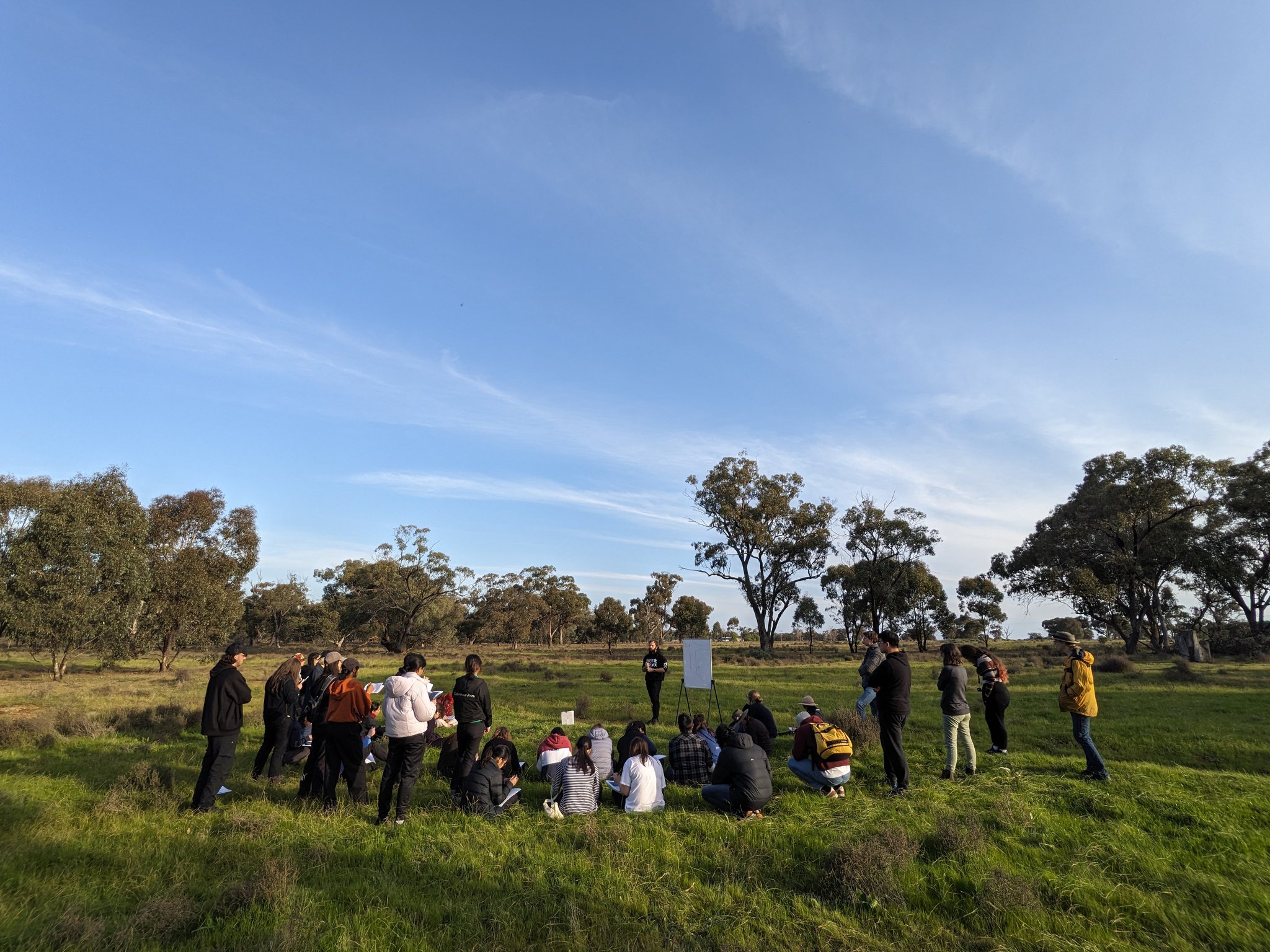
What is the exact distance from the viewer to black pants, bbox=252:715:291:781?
997 centimetres

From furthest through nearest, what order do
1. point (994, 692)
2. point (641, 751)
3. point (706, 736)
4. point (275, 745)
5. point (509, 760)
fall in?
point (706, 736)
point (994, 692)
point (275, 745)
point (509, 760)
point (641, 751)

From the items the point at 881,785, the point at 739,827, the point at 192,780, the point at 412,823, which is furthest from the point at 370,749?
the point at 881,785

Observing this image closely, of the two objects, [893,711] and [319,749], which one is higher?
[893,711]

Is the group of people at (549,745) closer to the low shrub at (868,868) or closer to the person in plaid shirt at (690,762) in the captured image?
the person in plaid shirt at (690,762)

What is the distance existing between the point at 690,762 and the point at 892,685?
3321 mm

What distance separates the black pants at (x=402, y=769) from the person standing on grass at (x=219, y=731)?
Answer: 2110 mm

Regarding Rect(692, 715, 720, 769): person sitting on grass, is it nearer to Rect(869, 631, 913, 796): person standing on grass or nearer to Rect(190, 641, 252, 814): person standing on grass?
Rect(869, 631, 913, 796): person standing on grass

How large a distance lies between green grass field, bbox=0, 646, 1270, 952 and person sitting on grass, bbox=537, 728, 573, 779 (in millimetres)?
488

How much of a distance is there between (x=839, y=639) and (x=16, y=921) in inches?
4093

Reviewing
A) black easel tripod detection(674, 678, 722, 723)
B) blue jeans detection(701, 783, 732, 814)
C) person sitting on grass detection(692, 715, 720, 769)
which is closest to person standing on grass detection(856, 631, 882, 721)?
person sitting on grass detection(692, 715, 720, 769)

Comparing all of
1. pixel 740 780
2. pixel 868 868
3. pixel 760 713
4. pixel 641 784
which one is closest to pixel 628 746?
pixel 641 784

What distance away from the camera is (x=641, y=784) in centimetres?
837

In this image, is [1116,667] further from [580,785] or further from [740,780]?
[580,785]

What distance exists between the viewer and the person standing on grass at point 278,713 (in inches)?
392
